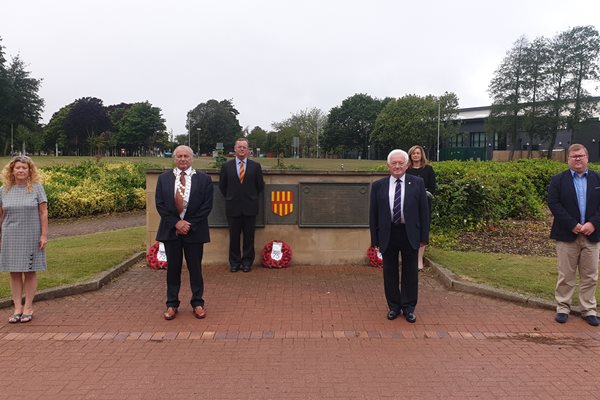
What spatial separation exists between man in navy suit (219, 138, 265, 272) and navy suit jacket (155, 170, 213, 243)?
192 centimetres

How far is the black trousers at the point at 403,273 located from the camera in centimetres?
550

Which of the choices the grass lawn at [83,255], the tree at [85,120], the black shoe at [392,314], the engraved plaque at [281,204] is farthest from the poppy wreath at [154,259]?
the tree at [85,120]

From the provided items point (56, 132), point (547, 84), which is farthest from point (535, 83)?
point (56, 132)

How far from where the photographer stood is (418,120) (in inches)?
2689

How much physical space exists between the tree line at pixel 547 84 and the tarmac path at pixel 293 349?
5388 centimetres

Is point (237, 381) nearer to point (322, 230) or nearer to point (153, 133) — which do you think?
point (322, 230)

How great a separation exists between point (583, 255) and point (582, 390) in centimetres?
202

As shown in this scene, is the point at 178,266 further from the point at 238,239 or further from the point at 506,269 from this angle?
the point at 506,269

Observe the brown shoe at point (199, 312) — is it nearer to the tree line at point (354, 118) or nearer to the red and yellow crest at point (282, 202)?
the red and yellow crest at point (282, 202)

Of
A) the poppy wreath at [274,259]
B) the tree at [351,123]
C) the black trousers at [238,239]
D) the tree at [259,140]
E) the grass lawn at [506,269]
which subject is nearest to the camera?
the grass lawn at [506,269]

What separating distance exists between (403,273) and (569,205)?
6.20 feet

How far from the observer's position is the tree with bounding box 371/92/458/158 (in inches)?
2702

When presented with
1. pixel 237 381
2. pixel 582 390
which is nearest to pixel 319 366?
pixel 237 381

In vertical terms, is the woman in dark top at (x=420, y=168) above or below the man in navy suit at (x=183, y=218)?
above
